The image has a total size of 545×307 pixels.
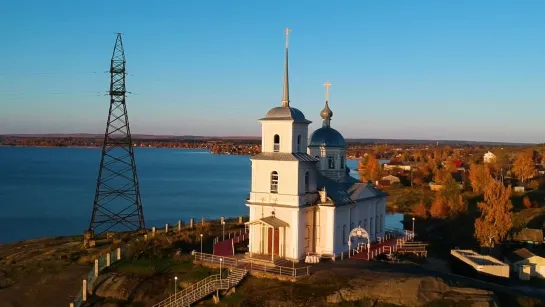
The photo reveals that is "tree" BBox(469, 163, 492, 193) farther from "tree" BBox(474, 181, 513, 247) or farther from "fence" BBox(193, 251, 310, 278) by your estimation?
"fence" BBox(193, 251, 310, 278)

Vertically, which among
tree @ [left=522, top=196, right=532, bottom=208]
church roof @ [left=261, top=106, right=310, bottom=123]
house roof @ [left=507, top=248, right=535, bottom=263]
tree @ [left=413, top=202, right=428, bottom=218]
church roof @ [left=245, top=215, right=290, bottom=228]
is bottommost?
tree @ [left=413, top=202, right=428, bottom=218]

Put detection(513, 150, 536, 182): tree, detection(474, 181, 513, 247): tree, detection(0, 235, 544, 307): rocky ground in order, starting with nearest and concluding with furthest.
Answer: detection(0, 235, 544, 307): rocky ground < detection(474, 181, 513, 247): tree < detection(513, 150, 536, 182): tree

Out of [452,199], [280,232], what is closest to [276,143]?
[280,232]

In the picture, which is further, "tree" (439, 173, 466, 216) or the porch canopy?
"tree" (439, 173, 466, 216)

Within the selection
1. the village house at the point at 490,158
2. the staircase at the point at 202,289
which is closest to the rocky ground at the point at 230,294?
the staircase at the point at 202,289

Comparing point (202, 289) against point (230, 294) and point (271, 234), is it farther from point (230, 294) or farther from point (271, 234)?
point (271, 234)

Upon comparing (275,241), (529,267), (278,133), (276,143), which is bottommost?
(529,267)

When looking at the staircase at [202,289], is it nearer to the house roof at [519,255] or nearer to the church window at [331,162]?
the church window at [331,162]

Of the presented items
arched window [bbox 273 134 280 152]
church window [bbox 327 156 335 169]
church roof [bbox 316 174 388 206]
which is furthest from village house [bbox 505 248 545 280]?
arched window [bbox 273 134 280 152]

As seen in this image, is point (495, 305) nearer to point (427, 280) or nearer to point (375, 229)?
point (427, 280)
